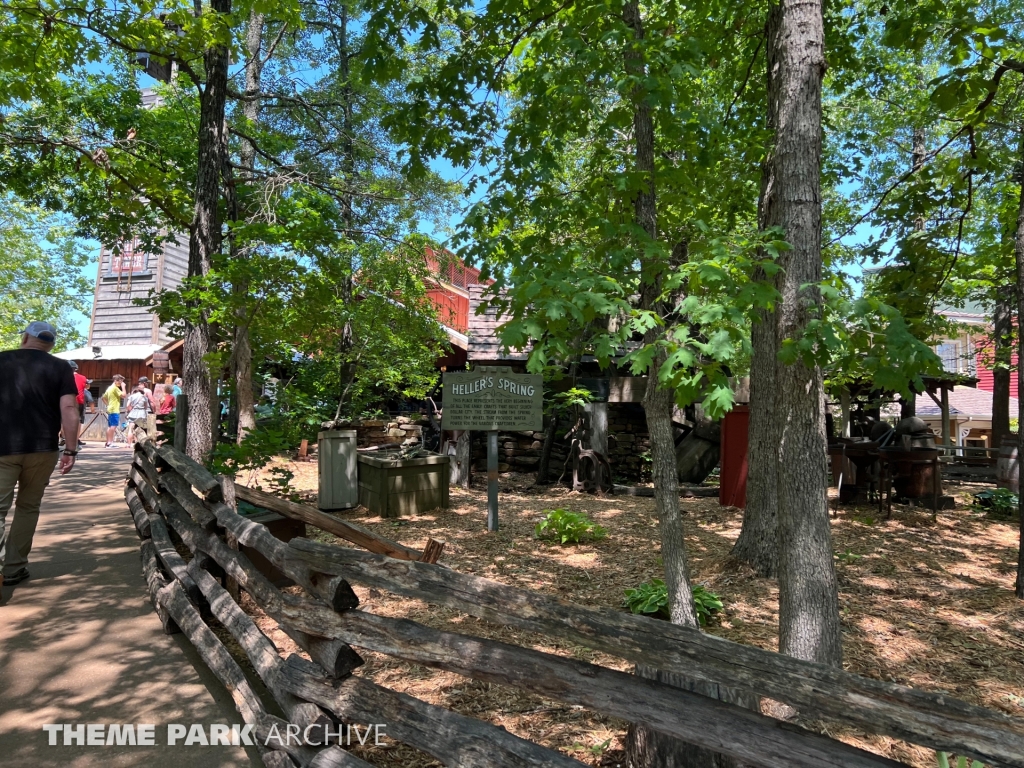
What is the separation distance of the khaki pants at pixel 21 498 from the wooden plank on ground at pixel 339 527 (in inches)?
54.0

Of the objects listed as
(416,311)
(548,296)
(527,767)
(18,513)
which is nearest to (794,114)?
(548,296)

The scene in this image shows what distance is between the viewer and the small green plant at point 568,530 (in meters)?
7.09

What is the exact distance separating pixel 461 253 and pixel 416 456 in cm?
530

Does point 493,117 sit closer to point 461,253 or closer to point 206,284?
point 461,253

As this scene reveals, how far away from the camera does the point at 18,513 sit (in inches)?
185

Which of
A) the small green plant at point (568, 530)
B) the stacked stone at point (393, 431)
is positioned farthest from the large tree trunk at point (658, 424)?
the stacked stone at point (393, 431)

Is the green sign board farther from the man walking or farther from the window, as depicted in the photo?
the window

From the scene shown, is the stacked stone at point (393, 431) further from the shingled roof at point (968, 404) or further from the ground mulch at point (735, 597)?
the shingled roof at point (968, 404)

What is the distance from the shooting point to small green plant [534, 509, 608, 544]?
23.3 feet

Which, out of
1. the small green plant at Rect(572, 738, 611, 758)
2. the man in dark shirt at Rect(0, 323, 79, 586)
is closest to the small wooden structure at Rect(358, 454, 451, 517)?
the man in dark shirt at Rect(0, 323, 79, 586)

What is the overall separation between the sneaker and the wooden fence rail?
2149 millimetres

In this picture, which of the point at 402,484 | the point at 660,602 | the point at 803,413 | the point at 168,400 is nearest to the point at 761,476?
the point at 660,602

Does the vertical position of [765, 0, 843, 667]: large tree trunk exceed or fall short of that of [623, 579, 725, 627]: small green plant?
it exceeds it

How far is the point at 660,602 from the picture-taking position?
432cm
